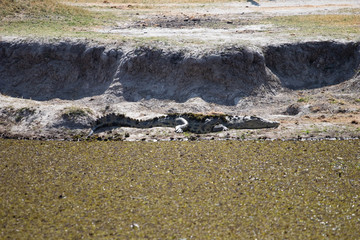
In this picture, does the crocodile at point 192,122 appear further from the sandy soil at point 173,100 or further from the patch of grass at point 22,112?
the patch of grass at point 22,112

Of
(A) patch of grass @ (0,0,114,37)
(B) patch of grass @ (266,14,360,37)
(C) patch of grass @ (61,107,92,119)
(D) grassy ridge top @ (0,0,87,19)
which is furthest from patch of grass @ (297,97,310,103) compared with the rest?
(D) grassy ridge top @ (0,0,87,19)

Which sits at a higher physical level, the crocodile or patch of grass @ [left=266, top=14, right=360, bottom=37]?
patch of grass @ [left=266, top=14, right=360, bottom=37]

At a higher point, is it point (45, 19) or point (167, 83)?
point (45, 19)

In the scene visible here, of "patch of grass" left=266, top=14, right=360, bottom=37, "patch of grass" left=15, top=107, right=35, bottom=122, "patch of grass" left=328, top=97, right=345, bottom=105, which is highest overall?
"patch of grass" left=266, top=14, right=360, bottom=37

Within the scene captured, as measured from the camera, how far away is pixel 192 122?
1316 cm

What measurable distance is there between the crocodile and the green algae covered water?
1474 millimetres

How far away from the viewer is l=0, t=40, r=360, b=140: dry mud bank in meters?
13.7

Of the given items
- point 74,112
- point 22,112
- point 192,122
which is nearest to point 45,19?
point 22,112

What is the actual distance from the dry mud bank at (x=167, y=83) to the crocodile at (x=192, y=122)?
50 centimetres

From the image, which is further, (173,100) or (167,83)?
(167,83)

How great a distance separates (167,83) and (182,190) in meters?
8.49

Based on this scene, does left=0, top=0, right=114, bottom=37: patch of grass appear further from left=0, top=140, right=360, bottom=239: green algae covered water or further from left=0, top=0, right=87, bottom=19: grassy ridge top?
left=0, top=140, right=360, bottom=239: green algae covered water

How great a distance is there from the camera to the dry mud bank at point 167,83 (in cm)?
1366

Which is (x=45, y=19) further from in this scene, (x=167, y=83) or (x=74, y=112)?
(x=74, y=112)
